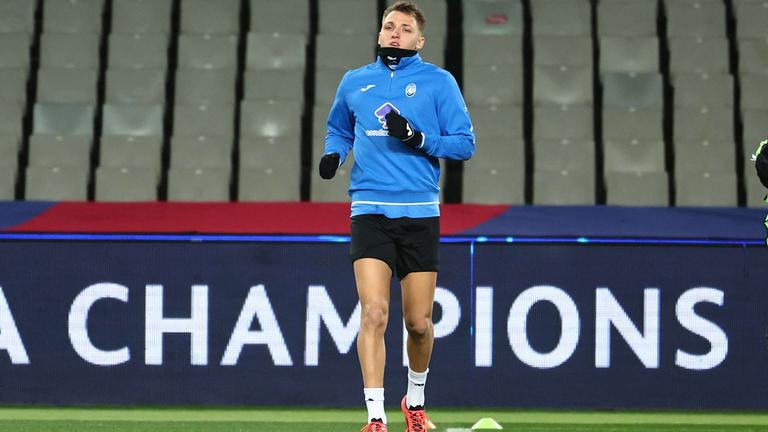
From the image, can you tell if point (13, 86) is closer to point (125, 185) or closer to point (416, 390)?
point (125, 185)

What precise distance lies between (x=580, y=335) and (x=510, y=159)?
337 cm

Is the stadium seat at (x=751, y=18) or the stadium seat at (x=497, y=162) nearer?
the stadium seat at (x=497, y=162)

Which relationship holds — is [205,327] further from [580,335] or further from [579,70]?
[579,70]

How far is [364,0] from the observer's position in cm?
1142

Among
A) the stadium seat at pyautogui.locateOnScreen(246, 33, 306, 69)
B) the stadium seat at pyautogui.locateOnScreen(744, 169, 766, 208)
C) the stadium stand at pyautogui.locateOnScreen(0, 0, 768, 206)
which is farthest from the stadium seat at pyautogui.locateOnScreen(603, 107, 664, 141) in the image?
the stadium seat at pyautogui.locateOnScreen(246, 33, 306, 69)

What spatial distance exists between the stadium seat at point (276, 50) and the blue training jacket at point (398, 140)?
6026 millimetres

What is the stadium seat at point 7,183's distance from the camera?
31.8 feet

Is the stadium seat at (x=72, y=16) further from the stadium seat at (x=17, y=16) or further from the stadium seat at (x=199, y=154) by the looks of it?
the stadium seat at (x=199, y=154)

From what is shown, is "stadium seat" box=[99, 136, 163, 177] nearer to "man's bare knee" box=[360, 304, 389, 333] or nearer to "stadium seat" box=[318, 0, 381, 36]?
"stadium seat" box=[318, 0, 381, 36]

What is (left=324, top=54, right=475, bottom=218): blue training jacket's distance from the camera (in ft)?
16.0

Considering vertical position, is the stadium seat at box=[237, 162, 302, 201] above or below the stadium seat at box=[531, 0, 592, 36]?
below

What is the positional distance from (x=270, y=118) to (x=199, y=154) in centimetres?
73

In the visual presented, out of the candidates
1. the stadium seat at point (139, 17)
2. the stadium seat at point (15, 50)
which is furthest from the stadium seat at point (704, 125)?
the stadium seat at point (15, 50)

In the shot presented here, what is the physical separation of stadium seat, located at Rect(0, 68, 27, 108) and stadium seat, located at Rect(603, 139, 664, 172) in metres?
4.86
